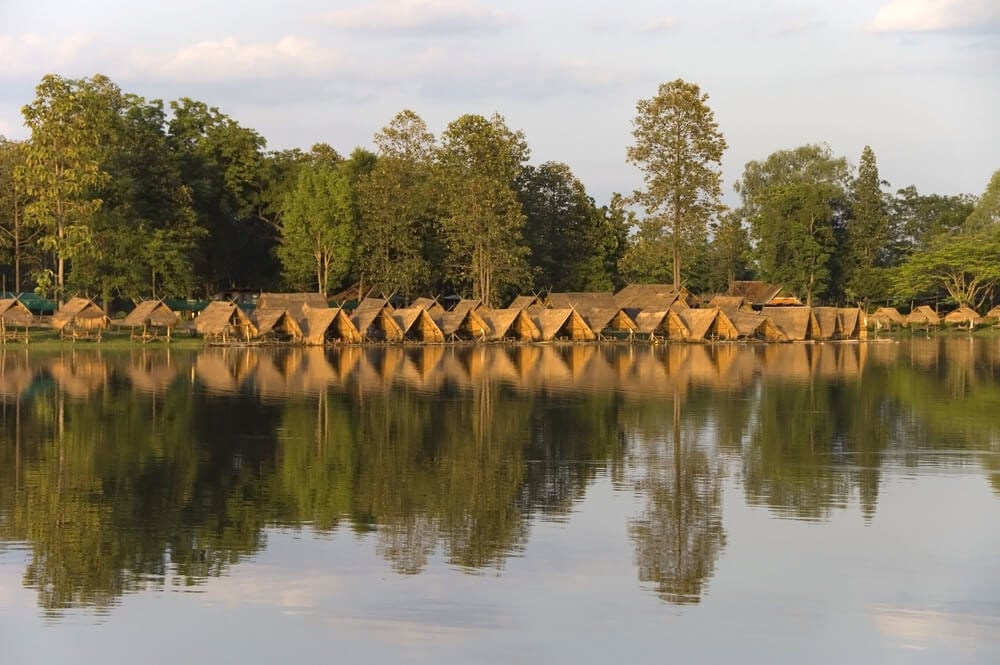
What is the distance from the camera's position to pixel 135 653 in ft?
29.9

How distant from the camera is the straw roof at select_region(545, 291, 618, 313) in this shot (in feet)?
189

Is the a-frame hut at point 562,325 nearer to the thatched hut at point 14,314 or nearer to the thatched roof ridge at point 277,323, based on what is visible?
the thatched roof ridge at point 277,323

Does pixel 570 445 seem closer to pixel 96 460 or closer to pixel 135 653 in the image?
pixel 96 460

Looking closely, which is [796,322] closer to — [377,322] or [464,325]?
[464,325]

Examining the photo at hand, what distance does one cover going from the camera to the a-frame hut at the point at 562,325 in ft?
168

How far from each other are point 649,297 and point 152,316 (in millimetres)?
22133

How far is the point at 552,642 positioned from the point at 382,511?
4743 mm

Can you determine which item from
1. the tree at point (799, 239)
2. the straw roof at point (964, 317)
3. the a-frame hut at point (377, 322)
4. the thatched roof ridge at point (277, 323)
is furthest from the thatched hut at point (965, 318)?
the thatched roof ridge at point (277, 323)

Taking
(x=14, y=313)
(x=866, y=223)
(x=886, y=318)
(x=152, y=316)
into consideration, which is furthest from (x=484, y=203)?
(x=866, y=223)

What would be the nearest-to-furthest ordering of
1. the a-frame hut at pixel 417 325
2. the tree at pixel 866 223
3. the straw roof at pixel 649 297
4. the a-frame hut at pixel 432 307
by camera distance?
the a-frame hut at pixel 417 325
the a-frame hut at pixel 432 307
the straw roof at pixel 649 297
the tree at pixel 866 223

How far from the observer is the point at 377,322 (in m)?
49.5

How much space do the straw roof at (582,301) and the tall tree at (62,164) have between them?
2009cm

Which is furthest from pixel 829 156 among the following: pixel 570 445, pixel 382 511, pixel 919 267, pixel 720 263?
pixel 382 511

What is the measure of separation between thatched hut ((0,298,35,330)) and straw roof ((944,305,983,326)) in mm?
47518
